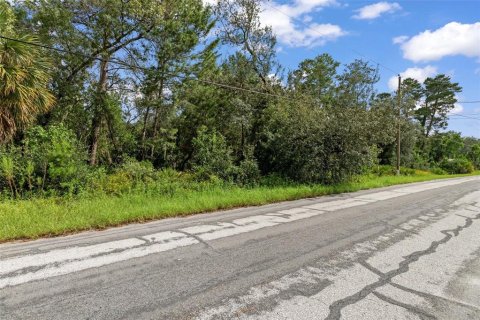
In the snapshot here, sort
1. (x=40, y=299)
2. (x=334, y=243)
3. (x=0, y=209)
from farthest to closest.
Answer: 1. (x=0, y=209)
2. (x=334, y=243)
3. (x=40, y=299)

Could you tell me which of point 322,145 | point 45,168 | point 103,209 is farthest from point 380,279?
point 322,145

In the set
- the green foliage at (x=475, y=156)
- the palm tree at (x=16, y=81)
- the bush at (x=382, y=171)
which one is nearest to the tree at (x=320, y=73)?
the bush at (x=382, y=171)

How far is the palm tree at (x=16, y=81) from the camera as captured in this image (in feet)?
27.3

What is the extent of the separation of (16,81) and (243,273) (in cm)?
837

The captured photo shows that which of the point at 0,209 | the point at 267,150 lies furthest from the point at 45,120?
the point at 267,150

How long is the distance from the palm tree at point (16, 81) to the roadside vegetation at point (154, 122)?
0.10ft

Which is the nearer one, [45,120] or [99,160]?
[45,120]

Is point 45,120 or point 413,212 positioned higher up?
point 45,120

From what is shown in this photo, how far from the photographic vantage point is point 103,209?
7016 millimetres

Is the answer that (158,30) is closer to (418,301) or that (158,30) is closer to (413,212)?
(413,212)

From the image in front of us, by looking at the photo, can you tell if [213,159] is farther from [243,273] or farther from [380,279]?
[380,279]

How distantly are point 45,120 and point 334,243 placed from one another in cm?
1295

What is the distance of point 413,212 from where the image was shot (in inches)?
355

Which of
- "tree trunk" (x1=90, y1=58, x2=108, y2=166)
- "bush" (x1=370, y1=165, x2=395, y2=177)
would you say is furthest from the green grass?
"bush" (x1=370, y1=165, x2=395, y2=177)
